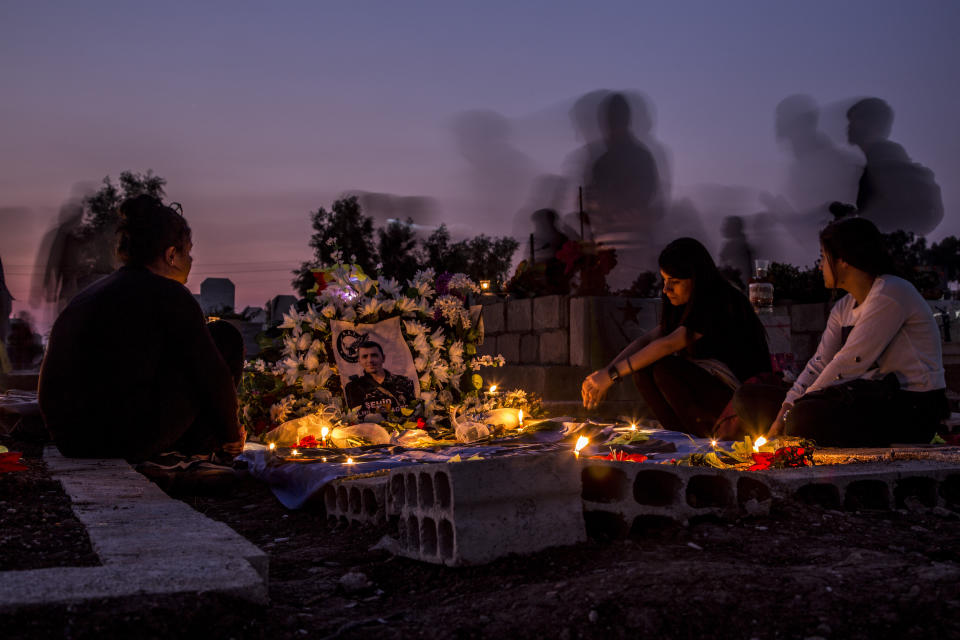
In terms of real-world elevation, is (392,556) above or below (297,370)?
below

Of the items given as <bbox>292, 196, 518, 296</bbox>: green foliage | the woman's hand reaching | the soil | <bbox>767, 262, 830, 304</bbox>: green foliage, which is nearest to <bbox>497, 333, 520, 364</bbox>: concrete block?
<bbox>767, 262, 830, 304</bbox>: green foliage

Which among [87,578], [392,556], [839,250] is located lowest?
[392,556]

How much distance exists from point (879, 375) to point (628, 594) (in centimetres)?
251

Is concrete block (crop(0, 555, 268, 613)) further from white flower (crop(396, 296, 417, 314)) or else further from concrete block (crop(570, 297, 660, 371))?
concrete block (crop(570, 297, 660, 371))

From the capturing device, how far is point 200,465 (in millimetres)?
3836

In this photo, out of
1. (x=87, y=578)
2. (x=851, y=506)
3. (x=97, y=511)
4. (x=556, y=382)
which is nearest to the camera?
(x=87, y=578)

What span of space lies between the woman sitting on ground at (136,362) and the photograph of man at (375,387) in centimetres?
161

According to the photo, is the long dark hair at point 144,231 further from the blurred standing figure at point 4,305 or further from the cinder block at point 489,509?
the blurred standing figure at point 4,305

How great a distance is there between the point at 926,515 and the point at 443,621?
1859 millimetres

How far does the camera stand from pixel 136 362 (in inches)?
142

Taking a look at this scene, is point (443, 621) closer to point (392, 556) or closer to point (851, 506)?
point (392, 556)

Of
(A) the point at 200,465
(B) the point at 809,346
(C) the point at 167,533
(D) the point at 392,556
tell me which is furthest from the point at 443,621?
(B) the point at 809,346

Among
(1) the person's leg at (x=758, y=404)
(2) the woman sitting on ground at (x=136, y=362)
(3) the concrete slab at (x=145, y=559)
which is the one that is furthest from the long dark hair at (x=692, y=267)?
(3) the concrete slab at (x=145, y=559)

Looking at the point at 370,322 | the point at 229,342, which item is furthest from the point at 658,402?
the point at 229,342
